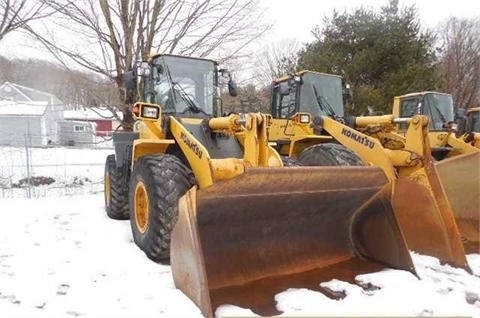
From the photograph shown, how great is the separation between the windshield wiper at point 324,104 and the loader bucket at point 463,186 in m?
3.18

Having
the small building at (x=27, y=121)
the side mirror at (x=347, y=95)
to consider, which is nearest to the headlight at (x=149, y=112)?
the side mirror at (x=347, y=95)

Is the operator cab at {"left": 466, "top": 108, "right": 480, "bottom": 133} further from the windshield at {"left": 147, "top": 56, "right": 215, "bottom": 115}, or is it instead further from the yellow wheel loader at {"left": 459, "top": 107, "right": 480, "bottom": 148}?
the windshield at {"left": 147, "top": 56, "right": 215, "bottom": 115}

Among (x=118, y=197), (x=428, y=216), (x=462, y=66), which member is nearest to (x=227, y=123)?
(x=428, y=216)

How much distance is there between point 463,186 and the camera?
5781 millimetres

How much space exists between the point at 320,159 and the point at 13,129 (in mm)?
36575

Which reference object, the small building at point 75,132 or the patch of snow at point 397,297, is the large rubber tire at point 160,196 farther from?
the small building at point 75,132

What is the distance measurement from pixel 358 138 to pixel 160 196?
2780mm

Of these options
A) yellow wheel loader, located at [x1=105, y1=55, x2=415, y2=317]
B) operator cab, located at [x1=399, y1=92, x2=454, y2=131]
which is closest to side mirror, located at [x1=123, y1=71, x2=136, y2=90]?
yellow wheel loader, located at [x1=105, y1=55, x2=415, y2=317]

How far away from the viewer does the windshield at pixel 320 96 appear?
866cm

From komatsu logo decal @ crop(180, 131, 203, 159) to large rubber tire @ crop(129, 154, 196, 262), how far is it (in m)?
0.21

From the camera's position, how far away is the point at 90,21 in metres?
11.5

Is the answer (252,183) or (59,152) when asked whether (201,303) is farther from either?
(59,152)

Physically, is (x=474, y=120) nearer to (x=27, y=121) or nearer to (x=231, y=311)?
(x=231, y=311)

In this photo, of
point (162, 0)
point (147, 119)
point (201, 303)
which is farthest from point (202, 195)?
point (162, 0)
